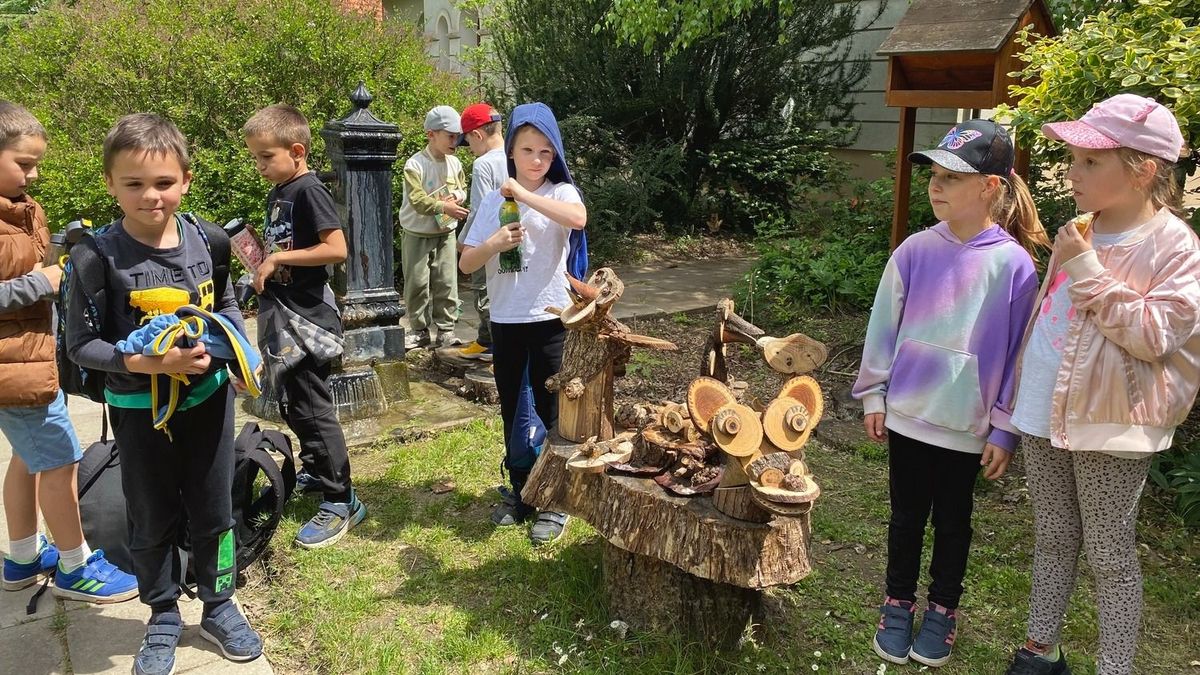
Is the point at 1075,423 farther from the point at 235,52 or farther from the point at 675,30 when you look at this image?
the point at 675,30

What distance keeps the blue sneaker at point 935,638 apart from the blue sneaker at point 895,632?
0.03m

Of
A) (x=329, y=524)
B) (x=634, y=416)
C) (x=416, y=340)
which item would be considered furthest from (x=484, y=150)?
(x=634, y=416)

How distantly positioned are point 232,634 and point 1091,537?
2.71m

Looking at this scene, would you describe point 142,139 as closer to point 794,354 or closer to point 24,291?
point 24,291

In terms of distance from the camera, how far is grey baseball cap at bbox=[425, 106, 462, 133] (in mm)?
6121

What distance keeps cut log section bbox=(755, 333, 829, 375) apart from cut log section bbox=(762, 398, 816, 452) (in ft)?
0.55

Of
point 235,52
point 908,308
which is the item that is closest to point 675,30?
point 235,52

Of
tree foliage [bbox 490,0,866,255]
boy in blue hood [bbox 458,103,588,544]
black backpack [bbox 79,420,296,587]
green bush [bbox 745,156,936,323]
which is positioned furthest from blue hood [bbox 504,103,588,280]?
tree foliage [bbox 490,0,866,255]

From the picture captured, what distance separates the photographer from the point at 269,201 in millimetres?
3723

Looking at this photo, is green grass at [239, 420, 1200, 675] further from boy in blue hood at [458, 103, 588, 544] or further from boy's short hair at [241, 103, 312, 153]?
boy's short hair at [241, 103, 312, 153]

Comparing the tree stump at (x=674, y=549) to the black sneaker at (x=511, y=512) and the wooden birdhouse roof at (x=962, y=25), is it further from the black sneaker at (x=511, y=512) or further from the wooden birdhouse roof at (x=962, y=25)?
the wooden birdhouse roof at (x=962, y=25)

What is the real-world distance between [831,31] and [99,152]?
7.66m

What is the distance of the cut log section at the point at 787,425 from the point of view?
8.57ft

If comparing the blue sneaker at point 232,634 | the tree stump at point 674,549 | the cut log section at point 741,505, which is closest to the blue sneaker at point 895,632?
the tree stump at point 674,549
